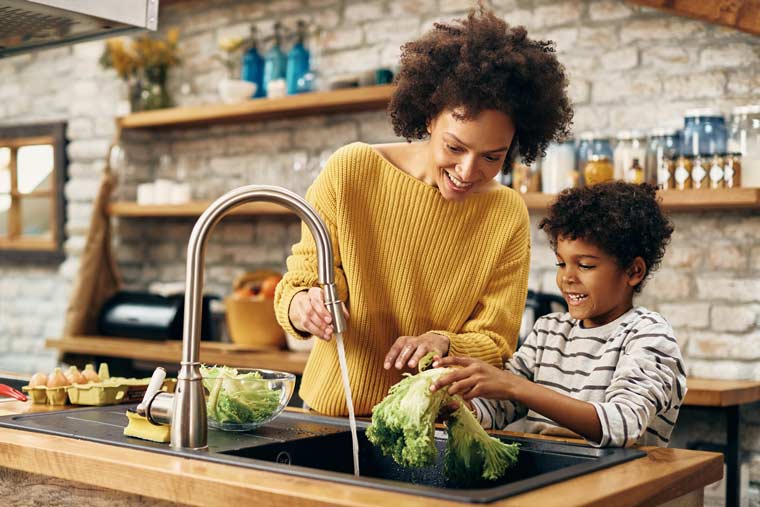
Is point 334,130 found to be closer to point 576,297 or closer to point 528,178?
point 528,178

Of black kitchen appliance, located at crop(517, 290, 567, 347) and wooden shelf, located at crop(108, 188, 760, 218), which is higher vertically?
wooden shelf, located at crop(108, 188, 760, 218)

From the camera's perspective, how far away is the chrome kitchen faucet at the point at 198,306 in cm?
165

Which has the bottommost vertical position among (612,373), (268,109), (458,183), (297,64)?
(612,373)

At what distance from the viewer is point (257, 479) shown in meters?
1.41

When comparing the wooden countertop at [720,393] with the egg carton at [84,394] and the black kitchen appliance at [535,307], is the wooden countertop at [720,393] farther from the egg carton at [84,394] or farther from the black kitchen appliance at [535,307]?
the egg carton at [84,394]

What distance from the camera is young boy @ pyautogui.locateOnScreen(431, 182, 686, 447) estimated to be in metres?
1.87

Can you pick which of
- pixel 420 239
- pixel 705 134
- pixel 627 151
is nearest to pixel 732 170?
pixel 705 134

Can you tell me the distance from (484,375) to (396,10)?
338cm

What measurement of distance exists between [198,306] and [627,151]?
2592mm

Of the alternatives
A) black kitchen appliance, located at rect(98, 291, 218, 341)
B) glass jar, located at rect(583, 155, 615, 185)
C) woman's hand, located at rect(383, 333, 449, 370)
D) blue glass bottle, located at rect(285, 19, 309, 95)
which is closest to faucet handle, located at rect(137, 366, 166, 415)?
woman's hand, located at rect(383, 333, 449, 370)

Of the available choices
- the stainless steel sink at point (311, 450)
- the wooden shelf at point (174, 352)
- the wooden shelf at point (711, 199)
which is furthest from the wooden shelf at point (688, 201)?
the stainless steel sink at point (311, 450)

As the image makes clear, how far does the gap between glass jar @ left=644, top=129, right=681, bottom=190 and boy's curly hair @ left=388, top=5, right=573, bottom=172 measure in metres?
1.74

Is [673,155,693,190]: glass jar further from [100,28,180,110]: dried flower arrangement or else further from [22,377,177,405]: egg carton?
[100,28,180,110]: dried flower arrangement

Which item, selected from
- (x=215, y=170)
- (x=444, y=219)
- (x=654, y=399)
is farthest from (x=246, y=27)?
(x=654, y=399)
